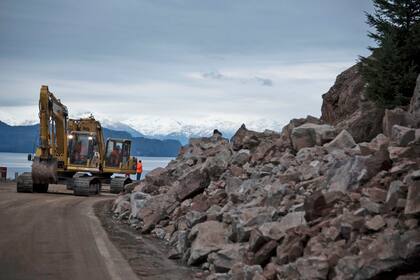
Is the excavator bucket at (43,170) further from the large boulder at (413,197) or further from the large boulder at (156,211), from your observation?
the large boulder at (413,197)

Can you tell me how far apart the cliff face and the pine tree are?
0.62 m

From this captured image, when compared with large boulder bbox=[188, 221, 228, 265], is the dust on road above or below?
below

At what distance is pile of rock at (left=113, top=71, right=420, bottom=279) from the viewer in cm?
692

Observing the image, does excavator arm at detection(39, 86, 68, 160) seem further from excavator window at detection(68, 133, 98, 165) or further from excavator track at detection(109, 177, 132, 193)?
excavator track at detection(109, 177, 132, 193)

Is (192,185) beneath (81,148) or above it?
beneath

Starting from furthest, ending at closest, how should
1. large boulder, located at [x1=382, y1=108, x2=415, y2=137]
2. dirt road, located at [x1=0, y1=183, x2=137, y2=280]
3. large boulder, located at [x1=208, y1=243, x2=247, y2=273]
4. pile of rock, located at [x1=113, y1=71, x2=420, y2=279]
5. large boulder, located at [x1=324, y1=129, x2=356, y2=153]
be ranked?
large boulder, located at [x1=324, y1=129, x2=356, y2=153]
large boulder, located at [x1=382, y1=108, x2=415, y2=137]
large boulder, located at [x1=208, y1=243, x2=247, y2=273]
dirt road, located at [x1=0, y1=183, x2=137, y2=280]
pile of rock, located at [x1=113, y1=71, x2=420, y2=279]

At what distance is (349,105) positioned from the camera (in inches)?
776

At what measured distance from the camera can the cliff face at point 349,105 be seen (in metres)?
13.4

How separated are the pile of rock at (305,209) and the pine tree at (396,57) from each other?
2.11 meters

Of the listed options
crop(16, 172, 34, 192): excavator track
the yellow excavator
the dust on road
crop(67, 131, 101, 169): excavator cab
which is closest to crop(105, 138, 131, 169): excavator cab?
the yellow excavator

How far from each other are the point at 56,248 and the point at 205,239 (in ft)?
11.3

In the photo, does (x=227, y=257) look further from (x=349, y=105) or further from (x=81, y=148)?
(x=81, y=148)

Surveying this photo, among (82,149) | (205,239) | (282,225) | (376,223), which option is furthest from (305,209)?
(82,149)

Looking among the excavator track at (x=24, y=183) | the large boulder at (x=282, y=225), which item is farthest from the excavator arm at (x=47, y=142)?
the large boulder at (x=282, y=225)
